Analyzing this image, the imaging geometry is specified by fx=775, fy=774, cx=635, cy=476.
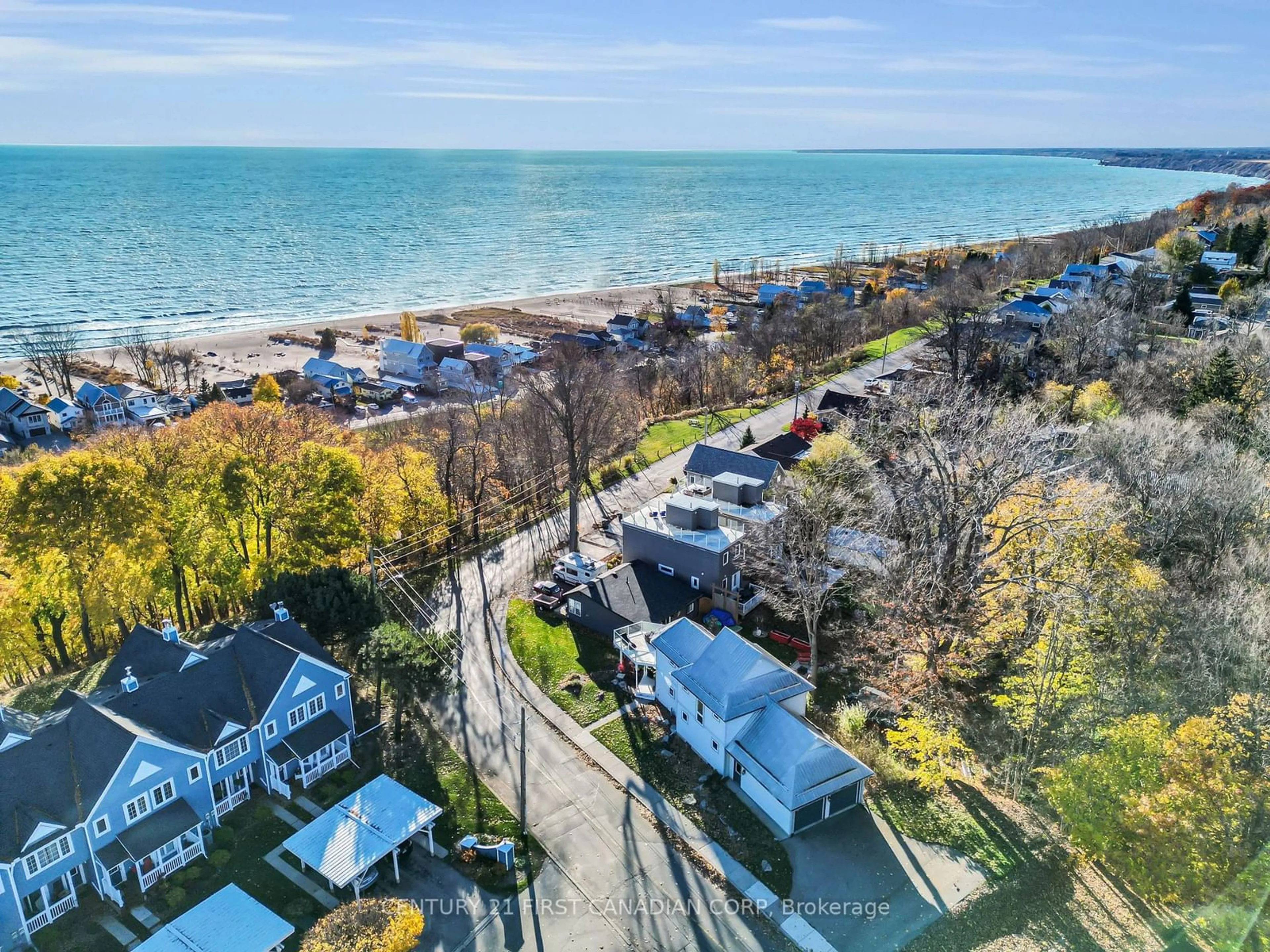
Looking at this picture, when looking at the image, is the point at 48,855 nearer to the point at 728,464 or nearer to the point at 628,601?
Answer: the point at 628,601

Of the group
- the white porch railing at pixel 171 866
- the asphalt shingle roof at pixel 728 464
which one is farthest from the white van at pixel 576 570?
the white porch railing at pixel 171 866

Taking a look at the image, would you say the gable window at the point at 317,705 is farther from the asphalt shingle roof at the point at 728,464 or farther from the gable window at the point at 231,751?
the asphalt shingle roof at the point at 728,464

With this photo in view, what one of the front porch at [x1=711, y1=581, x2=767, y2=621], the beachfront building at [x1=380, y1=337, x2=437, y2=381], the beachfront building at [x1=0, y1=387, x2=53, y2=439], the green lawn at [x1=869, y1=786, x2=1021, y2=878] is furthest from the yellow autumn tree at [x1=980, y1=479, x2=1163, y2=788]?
the beachfront building at [x1=0, y1=387, x2=53, y2=439]

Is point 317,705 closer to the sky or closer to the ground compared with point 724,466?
closer to the ground

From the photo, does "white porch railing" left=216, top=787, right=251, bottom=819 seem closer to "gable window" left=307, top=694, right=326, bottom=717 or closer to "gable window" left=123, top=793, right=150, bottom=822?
"gable window" left=123, top=793, right=150, bottom=822

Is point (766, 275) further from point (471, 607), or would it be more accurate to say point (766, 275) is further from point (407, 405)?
point (471, 607)

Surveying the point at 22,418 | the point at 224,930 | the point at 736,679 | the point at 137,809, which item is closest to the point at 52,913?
the point at 137,809

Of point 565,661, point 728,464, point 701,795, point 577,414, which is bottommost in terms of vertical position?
point 701,795

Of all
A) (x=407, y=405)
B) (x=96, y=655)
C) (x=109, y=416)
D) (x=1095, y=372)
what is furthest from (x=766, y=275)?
(x=96, y=655)
